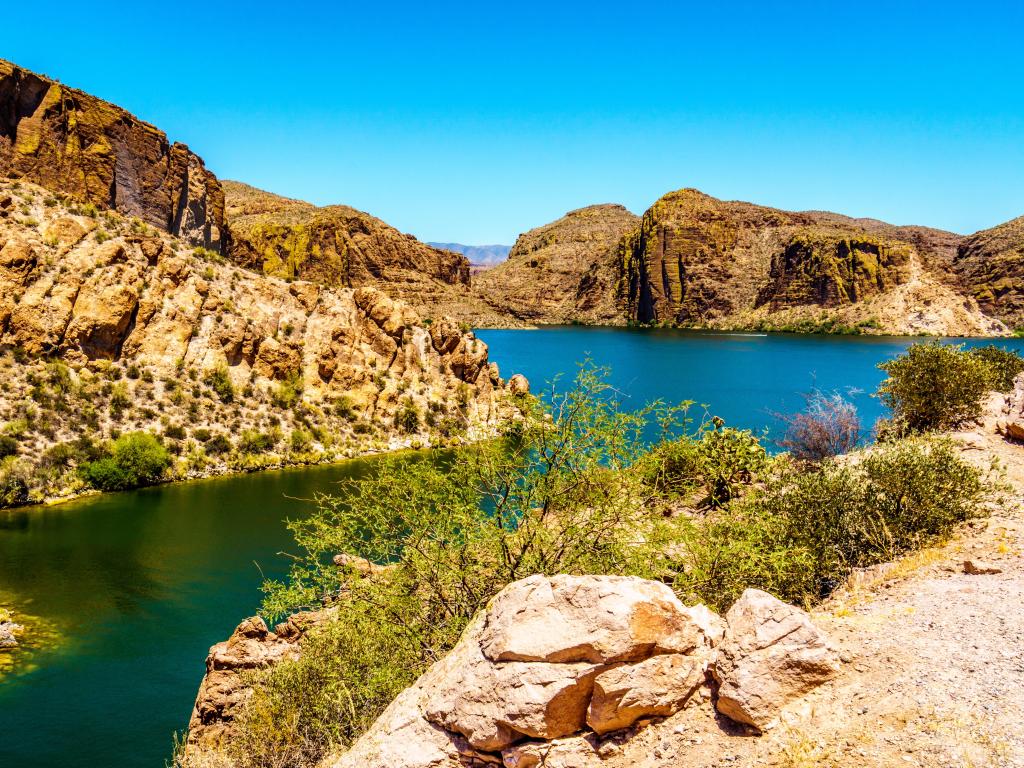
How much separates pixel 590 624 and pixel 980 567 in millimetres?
7309

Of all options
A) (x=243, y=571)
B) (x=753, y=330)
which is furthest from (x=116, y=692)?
(x=753, y=330)

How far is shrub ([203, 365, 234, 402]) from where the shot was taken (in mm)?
44156

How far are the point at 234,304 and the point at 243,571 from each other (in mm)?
29156

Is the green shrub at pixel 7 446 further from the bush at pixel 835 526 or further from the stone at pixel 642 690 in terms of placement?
the stone at pixel 642 690

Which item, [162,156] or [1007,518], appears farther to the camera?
[162,156]

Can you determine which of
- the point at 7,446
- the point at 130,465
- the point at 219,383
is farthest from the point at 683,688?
the point at 219,383

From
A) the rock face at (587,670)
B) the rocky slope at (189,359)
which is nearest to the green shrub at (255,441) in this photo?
the rocky slope at (189,359)

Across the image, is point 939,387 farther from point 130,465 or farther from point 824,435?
point 130,465

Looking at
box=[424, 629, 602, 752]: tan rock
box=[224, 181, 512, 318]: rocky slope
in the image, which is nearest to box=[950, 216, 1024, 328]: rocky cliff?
box=[224, 181, 512, 318]: rocky slope

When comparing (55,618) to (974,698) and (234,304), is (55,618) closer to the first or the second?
(974,698)

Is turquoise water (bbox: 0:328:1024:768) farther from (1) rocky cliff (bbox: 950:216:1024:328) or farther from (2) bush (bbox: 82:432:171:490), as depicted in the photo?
(1) rocky cliff (bbox: 950:216:1024:328)

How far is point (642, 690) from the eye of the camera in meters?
7.07

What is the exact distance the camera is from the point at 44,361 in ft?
128

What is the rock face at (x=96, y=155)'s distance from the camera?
157ft
